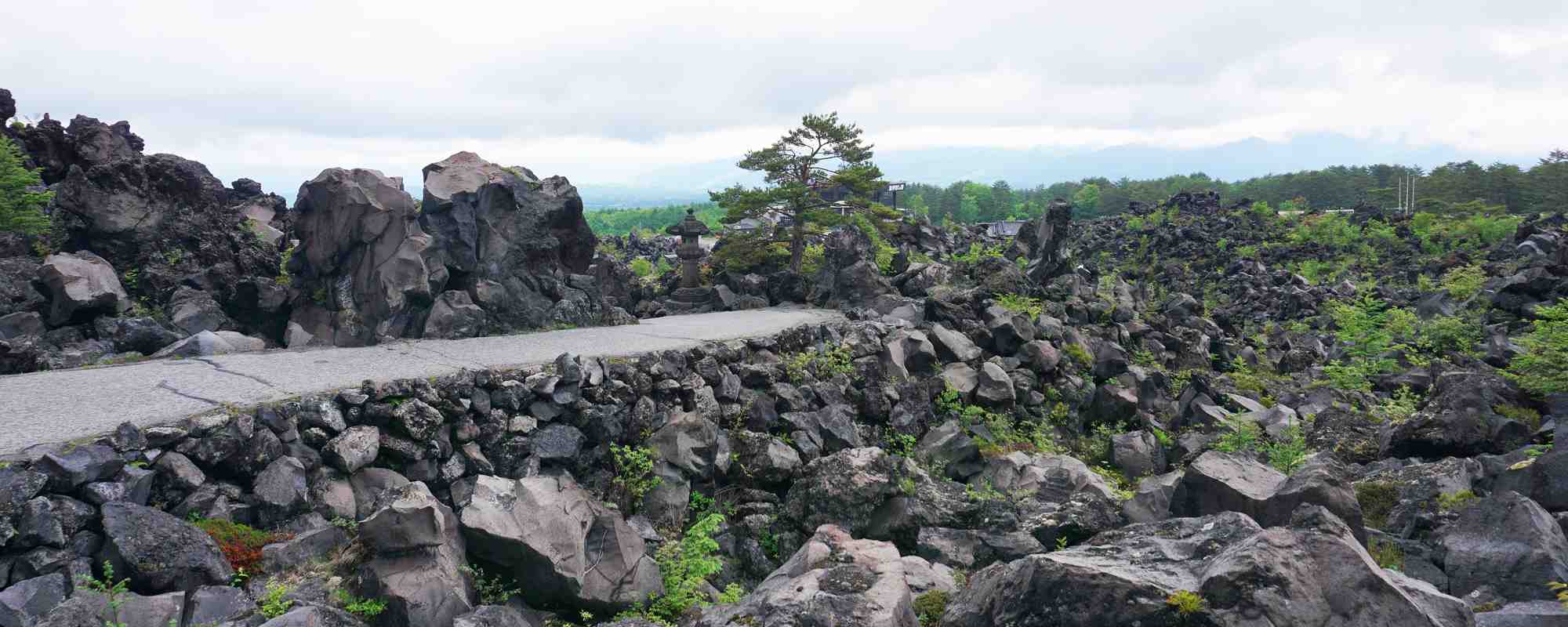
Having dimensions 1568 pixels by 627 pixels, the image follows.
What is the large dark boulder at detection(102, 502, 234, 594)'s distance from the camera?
6.33 m

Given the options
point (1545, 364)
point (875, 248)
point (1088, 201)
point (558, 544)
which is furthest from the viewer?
point (1088, 201)

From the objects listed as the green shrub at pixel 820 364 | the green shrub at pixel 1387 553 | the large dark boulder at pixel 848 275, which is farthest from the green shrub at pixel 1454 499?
the large dark boulder at pixel 848 275

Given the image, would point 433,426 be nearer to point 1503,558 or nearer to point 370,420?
point 370,420

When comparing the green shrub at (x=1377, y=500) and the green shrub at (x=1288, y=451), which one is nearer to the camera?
the green shrub at (x=1377, y=500)

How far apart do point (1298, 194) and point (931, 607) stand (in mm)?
93708

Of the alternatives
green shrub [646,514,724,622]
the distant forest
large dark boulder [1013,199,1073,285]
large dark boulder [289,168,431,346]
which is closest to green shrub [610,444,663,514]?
green shrub [646,514,724,622]

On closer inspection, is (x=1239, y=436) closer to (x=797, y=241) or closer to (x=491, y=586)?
(x=491, y=586)

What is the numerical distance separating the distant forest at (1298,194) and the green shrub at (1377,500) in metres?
35.9

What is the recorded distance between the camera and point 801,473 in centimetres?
1103

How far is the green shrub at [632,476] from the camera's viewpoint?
10.1 metres

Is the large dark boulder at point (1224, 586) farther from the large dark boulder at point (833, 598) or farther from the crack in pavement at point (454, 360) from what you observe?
the crack in pavement at point (454, 360)

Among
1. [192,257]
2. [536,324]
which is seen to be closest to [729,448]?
[536,324]

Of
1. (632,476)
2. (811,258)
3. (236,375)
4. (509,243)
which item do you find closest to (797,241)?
(811,258)

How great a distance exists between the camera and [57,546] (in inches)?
246
